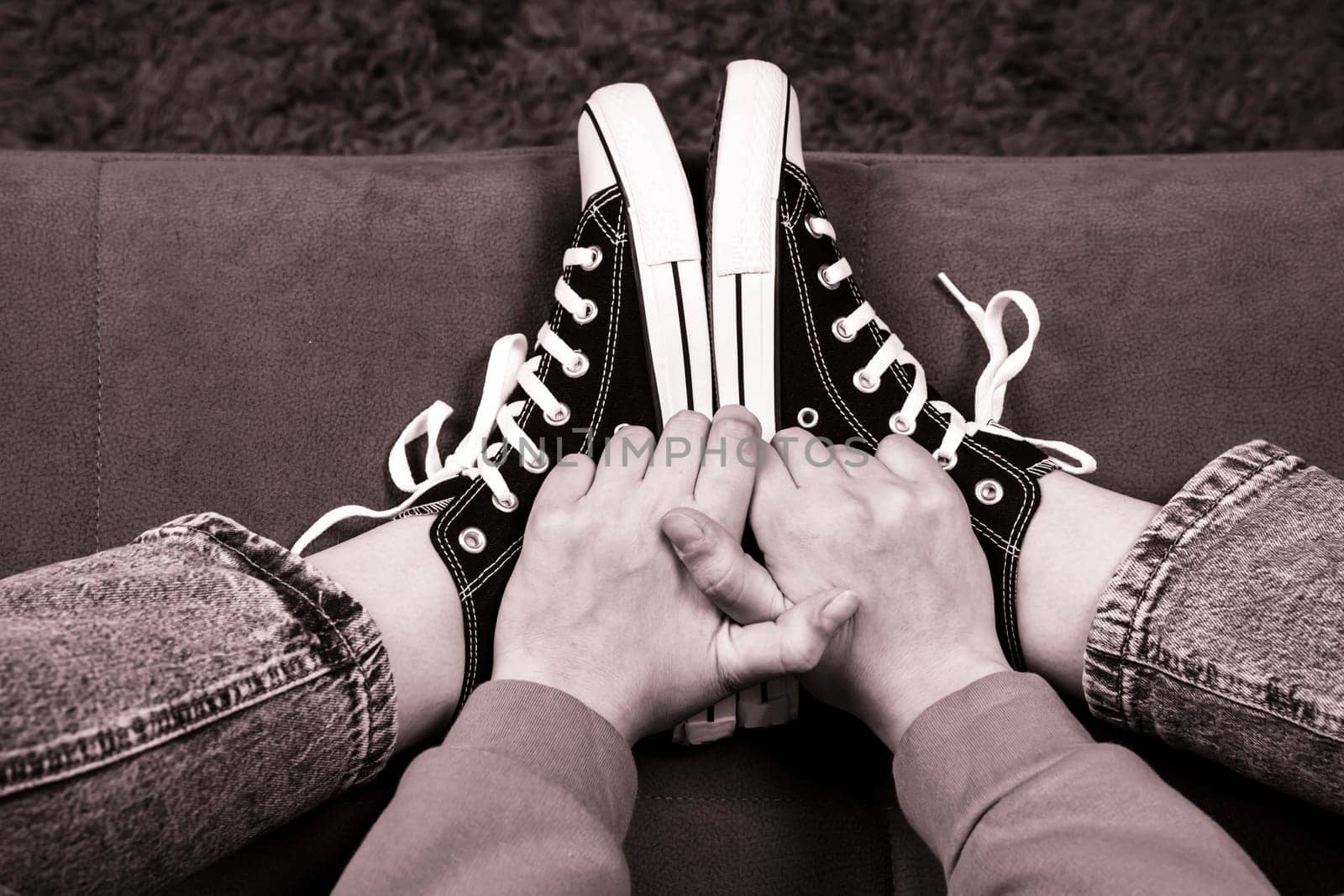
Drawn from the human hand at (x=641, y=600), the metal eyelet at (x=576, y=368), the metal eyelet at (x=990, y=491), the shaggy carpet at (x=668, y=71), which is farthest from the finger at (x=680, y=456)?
the shaggy carpet at (x=668, y=71)

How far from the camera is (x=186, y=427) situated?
760mm

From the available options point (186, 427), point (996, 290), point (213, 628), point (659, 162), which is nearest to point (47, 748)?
point (213, 628)

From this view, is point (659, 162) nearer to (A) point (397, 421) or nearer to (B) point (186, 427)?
(A) point (397, 421)

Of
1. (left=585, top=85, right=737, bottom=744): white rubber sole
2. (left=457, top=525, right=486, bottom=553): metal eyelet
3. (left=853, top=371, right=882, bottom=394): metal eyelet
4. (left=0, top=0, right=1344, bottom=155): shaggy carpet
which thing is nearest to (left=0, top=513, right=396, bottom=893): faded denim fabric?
(left=457, top=525, right=486, bottom=553): metal eyelet

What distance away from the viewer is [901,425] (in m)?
0.75

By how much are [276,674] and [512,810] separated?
0.17m

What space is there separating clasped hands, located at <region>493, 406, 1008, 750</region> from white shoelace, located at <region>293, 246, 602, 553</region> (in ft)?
0.19

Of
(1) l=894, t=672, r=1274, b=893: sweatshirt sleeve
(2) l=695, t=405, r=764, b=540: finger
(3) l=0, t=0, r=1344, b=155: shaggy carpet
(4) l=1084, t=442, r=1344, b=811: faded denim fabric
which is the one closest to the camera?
(1) l=894, t=672, r=1274, b=893: sweatshirt sleeve

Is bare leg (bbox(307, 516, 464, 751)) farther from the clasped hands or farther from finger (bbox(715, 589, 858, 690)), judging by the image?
finger (bbox(715, 589, 858, 690))

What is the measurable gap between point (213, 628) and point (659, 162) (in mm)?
517

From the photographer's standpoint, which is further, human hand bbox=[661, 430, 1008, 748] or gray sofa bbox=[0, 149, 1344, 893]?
gray sofa bbox=[0, 149, 1344, 893]

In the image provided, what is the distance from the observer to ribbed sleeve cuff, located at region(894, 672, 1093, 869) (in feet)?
1.64

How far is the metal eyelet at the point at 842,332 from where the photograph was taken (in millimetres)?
784

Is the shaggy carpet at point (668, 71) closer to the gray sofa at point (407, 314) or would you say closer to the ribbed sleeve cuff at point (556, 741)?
the gray sofa at point (407, 314)
